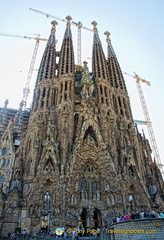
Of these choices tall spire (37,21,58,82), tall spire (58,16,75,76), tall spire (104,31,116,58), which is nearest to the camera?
tall spire (37,21,58,82)

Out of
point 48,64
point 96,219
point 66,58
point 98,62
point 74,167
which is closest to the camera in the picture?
point 96,219

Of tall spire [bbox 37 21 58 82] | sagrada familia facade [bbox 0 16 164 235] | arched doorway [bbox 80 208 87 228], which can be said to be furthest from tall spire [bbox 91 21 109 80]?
arched doorway [bbox 80 208 87 228]

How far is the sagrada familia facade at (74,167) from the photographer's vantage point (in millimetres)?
20141

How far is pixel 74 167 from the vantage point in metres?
22.5

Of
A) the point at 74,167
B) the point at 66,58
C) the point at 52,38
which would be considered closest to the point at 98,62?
the point at 66,58

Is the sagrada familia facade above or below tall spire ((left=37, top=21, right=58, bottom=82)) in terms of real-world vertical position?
below

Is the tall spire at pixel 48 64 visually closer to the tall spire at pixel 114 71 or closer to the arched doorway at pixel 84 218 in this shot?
the tall spire at pixel 114 71

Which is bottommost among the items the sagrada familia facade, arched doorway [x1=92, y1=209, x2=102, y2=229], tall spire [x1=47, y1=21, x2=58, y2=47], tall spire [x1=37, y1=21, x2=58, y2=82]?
arched doorway [x1=92, y1=209, x2=102, y2=229]

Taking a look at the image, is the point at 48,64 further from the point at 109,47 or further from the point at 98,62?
the point at 109,47

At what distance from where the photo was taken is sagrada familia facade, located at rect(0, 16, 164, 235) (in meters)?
20.1

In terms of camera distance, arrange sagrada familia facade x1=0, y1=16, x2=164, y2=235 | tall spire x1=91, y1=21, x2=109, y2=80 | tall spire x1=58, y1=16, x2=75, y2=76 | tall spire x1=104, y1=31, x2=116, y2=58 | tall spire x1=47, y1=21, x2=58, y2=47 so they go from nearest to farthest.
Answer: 1. sagrada familia facade x1=0, y1=16, x2=164, y2=235
2. tall spire x1=58, y1=16, x2=75, y2=76
3. tall spire x1=91, y1=21, x2=109, y2=80
4. tall spire x1=47, y1=21, x2=58, y2=47
5. tall spire x1=104, y1=31, x2=116, y2=58

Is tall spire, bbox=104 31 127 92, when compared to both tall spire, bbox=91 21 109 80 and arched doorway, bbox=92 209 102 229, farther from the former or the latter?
arched doorway, bbox=92 209 102 229

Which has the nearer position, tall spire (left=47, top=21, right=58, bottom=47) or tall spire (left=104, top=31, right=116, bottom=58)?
tall spire (left=47, top=21, right=58, bottom=47)

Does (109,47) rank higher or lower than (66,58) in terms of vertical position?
higher
